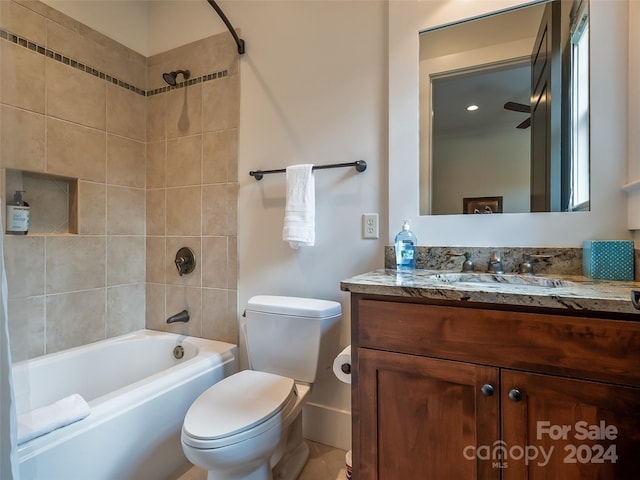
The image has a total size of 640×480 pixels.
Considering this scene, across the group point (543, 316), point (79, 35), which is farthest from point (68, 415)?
point (79, 35)

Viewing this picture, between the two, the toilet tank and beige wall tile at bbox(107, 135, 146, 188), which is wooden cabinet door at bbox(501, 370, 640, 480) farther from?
beige wall tile at bbox(107, 135, 146, 188)

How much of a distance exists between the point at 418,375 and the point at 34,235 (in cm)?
189

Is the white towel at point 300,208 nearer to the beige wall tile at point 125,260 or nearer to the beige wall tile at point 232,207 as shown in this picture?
the beige wall tile at point 232,207

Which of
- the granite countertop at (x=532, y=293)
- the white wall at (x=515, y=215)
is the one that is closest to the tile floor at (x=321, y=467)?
the granite countertop at (x=532, y=293)

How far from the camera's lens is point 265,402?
3.89ft

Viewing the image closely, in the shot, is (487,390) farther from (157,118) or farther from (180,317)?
(157,118)

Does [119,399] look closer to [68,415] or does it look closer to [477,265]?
[68,415]

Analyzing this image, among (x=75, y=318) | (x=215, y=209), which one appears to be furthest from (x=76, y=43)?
(x=75, y=318)

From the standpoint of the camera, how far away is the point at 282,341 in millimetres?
1428

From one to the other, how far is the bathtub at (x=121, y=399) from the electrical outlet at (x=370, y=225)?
0.98 meters

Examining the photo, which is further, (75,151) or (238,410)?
(75,151)

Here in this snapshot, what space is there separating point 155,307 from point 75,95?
1.30 m

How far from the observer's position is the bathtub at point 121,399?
3.29 ft

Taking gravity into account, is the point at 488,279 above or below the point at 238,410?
above
